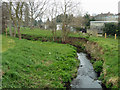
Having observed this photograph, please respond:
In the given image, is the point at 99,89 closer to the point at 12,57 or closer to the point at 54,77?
the point at 54,77

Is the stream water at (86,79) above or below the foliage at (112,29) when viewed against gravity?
below

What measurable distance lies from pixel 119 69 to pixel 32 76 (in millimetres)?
6548

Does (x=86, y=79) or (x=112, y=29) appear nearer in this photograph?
(x=86, y=79)

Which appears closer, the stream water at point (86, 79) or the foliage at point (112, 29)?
the stream water at point (86, 79)

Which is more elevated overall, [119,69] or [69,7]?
[69,7]

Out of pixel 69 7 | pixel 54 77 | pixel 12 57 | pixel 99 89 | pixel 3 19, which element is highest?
pixel 69 7

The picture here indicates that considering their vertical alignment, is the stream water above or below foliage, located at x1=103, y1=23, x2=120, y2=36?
below

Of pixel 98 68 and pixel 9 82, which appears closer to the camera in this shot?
pixel 9 82

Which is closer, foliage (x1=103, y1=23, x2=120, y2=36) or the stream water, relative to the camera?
the stream water

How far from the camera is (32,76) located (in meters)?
10.6

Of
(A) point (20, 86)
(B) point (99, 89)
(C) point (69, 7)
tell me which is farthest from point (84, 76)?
(C) point (69, 7)

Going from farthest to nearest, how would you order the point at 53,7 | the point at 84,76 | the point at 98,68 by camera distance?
the point at 53,7 < the point at 98,68 < the point at 84,76

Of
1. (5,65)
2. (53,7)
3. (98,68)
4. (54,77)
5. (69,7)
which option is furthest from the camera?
(53,7)

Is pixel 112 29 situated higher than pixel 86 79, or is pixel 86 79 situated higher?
pixel 112 29
